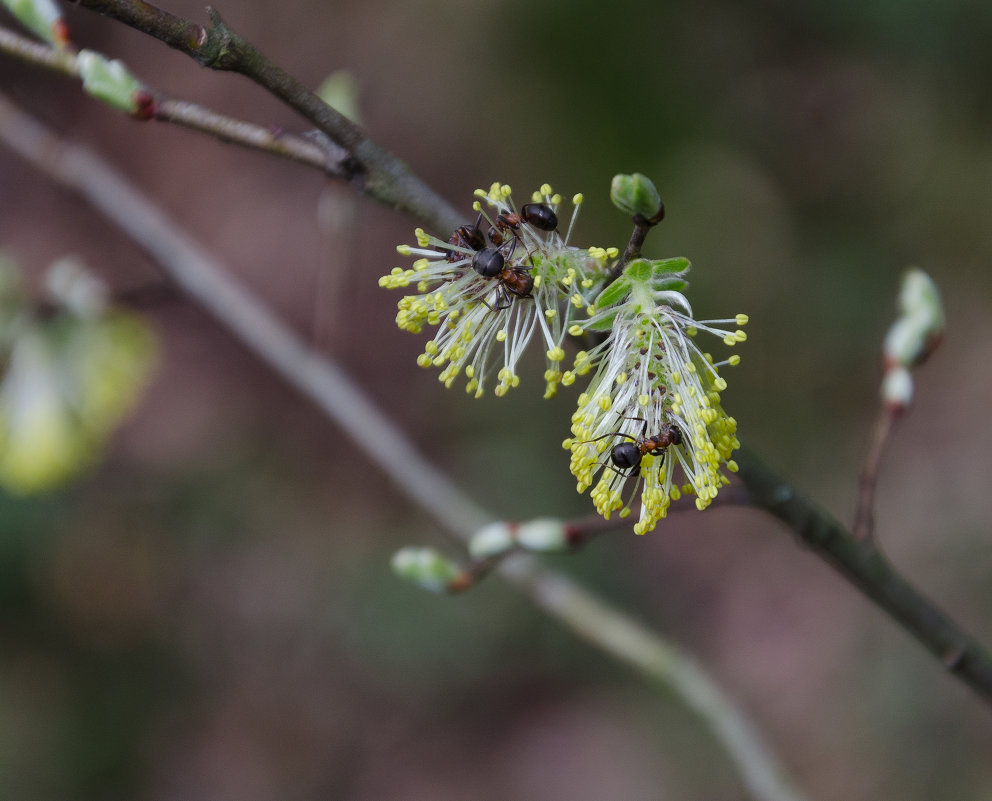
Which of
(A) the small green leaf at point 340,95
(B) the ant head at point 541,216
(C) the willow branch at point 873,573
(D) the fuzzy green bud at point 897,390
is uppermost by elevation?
(A) the small green leaf at point 340,95

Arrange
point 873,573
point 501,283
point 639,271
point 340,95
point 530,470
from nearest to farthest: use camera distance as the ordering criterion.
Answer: point 639,271
point 501,283
point 873,573
point 340,95
point 530,470

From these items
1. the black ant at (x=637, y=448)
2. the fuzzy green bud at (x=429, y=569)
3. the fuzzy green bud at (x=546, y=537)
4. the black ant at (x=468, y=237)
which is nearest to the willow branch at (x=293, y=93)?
the black ant at (x=468, y=237)

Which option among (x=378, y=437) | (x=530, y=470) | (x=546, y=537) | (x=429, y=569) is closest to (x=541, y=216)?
(x=546, y=537)

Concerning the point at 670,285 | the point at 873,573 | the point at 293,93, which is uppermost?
the point at 293,93

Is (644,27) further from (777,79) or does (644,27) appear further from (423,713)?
(423,713)

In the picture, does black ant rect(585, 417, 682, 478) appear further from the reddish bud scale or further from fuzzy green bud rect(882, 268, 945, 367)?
the reddish bud scale

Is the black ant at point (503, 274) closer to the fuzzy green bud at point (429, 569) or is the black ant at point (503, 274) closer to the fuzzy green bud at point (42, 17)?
the fuzzy green bud at point (429, 569)

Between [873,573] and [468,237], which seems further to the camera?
[873,573]

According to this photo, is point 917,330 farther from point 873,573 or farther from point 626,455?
point 626,455
